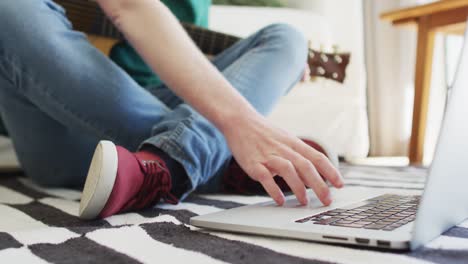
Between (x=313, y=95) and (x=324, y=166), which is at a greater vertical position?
(x=324, y=166)

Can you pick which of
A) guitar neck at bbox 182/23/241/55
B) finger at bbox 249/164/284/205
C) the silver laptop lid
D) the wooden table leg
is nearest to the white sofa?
the wooden table leg

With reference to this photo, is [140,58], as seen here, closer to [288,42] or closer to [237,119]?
[288,42]

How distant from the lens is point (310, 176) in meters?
0.55

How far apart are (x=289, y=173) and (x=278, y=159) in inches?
0.8

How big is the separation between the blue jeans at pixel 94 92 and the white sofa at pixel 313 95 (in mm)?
874

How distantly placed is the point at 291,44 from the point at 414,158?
112 cm

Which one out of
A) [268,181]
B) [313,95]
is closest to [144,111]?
[268,181]

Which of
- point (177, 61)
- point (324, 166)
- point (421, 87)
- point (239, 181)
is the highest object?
point (177, 61)

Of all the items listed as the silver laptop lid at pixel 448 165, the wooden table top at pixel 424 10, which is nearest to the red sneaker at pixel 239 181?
the silver laptop lid at pixel 448 165

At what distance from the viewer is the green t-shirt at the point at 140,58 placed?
107 centimetres

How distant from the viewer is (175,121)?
0.72m

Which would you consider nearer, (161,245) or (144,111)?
(161,245)

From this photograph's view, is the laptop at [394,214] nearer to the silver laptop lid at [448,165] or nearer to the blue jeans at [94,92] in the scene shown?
the silver laptop lid at [448,165]

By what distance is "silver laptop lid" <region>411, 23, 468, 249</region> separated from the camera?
41 centimetres
